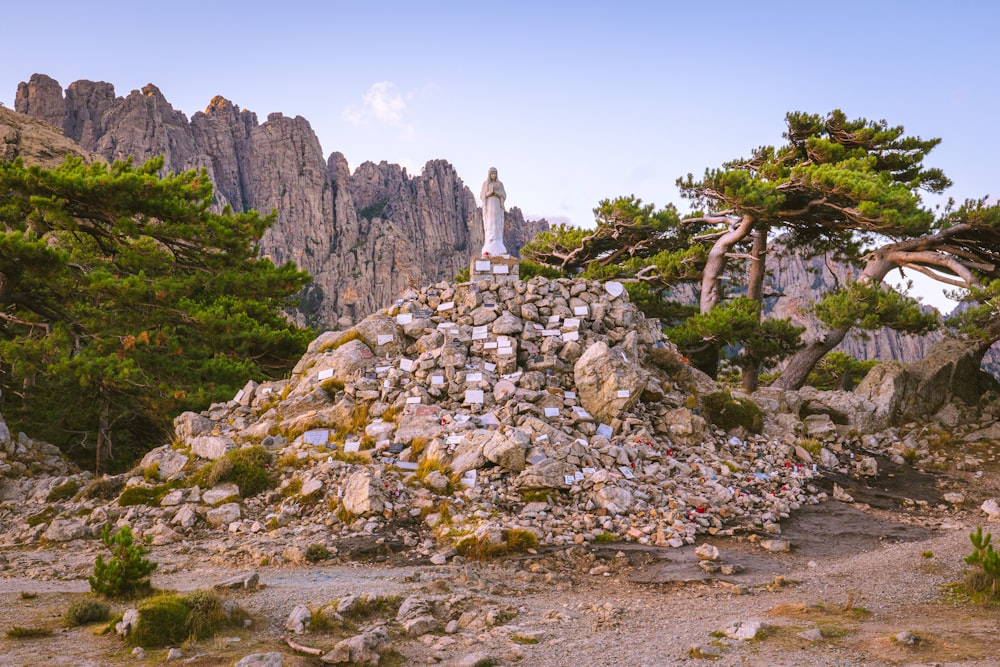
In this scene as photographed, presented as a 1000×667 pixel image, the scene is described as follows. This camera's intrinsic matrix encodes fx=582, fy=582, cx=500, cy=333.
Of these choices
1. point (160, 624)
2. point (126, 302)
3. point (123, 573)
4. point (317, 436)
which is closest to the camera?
point (160, 624)

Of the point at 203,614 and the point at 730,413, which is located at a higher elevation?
the point at 730,413

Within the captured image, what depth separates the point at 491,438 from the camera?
435 inches

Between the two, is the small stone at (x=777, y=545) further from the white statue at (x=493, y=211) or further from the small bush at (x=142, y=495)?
the white statue at (x=493, y=211)

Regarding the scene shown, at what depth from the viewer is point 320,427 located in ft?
40.8

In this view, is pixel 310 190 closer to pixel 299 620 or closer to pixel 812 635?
pixel 299 620

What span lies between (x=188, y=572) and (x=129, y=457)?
13.7 m

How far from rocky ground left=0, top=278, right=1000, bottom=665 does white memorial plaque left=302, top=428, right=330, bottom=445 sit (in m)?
0.05

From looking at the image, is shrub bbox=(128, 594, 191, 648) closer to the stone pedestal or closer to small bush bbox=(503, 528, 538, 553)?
small bush bbox=(503, 528, 538, 553)

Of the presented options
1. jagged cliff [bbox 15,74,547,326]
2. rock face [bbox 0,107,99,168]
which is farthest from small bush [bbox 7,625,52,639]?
jagged cliff [bbox 15,74,547,326]

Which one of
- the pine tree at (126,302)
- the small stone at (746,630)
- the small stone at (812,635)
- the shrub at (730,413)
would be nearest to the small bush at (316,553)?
the small stone at (746,630)

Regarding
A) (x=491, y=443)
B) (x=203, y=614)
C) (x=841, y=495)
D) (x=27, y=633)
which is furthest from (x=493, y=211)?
(x=27, y=633)

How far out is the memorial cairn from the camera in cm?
966

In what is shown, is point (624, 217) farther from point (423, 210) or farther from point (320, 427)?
point (423, 210)

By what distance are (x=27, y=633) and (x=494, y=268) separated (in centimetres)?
1284
